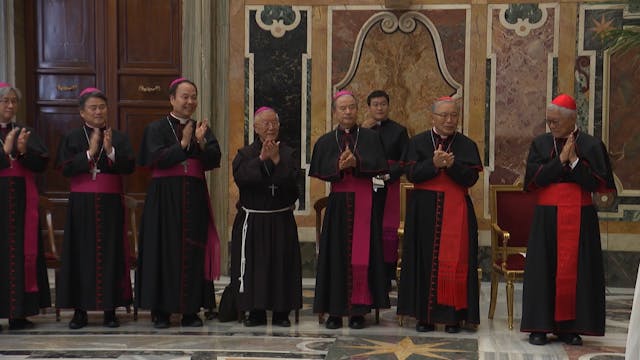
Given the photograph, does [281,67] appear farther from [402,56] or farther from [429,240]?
[429,240]

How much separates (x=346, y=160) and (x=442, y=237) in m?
0.88

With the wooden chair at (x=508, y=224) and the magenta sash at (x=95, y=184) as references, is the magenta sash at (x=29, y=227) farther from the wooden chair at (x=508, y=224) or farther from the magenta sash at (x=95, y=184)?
the wooden chair at (x=508, y=224)

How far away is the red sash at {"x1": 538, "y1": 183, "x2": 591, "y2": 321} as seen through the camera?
5539 millimetres

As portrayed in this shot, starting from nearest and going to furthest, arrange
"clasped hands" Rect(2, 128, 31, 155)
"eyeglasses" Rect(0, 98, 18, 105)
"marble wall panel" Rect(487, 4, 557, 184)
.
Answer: "clasped hands" Rect(2, 128, 31, 155)
"eyeglasses" Rect(0, 98, 18, 105)
"marble wall panel" Rect(487, 4, 557, 184)

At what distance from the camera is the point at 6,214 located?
6.02 meters

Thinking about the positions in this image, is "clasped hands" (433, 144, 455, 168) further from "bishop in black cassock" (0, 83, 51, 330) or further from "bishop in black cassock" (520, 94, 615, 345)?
"bishop in black cassock" (0, 83, 51, 330)

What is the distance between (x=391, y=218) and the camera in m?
7.35

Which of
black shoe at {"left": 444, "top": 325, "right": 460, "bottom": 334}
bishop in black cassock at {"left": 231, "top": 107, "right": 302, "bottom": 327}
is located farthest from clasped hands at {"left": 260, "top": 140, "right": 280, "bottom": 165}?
black shoe at {"left": 444, "top": 325, "right": 460, "bottom": 334}

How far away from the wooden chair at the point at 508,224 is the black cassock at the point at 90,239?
2.84 m

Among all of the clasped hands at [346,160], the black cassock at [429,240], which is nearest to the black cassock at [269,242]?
the clasped hands at [346,160]

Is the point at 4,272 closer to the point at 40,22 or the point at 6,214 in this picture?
the point at 6,214

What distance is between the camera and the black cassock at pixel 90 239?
6004 mm

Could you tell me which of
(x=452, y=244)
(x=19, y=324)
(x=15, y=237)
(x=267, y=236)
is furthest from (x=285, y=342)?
(x=15, y=237)

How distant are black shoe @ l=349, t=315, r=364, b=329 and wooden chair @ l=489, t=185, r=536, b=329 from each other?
3.57ft
